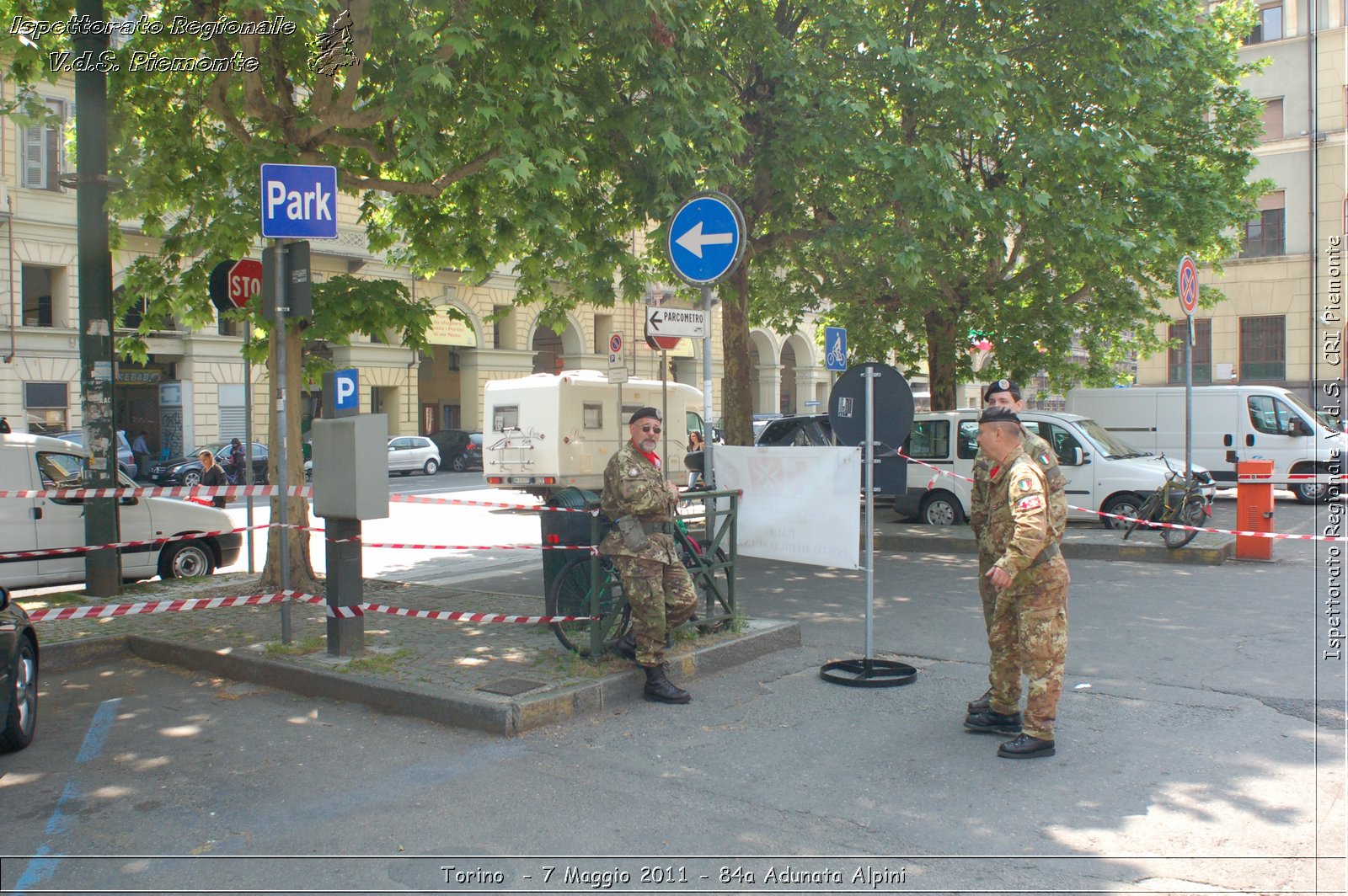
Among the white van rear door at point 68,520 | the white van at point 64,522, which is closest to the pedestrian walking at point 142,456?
the white van at point 64,522

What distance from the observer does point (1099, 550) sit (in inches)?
503

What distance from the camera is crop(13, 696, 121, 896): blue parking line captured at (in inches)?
160

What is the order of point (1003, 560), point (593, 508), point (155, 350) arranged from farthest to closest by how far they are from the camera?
point (155, 350), point (593, 508), point (1003, 560)

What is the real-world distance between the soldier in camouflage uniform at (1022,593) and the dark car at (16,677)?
5.00 m

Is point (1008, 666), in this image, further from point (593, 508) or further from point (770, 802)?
point (593, 508)

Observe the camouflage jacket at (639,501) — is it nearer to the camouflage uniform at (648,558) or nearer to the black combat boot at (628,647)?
the camouflage uniform at (648,558)

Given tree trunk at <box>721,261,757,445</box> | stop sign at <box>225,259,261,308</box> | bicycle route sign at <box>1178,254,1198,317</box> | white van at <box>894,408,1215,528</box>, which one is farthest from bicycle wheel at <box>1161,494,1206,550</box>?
stop sign at <box>225,259,261,308</box>

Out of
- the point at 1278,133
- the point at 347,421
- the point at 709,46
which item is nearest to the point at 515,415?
the point at 709,46

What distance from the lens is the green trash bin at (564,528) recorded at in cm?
746

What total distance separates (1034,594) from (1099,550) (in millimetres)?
8176

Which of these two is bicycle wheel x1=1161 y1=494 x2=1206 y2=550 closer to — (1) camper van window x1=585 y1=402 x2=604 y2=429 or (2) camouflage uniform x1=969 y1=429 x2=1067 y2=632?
(2) camouflage uniform x1=969 y1=429 x2=1067 y2=632

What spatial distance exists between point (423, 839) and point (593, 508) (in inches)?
109

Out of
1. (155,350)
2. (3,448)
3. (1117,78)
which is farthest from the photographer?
(155,350)

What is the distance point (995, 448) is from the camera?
5523mm
